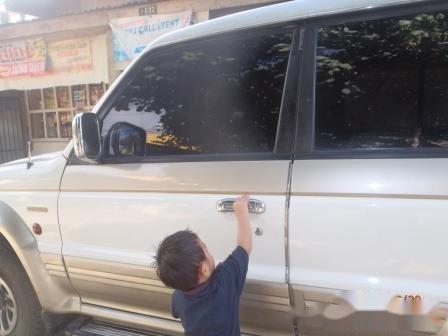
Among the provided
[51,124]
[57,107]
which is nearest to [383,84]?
[57,107]

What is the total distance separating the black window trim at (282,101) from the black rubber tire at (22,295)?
105 centimetres

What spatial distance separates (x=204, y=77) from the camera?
94.5 inches

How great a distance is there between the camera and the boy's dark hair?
181 centimetres

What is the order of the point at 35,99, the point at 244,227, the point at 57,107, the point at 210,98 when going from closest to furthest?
the point at 244,227 → the point at 210,98 → the point at 57,107 → the point at 35,99

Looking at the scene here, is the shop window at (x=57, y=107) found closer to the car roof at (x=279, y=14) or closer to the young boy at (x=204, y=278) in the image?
the car roof at (x=279, y=14)

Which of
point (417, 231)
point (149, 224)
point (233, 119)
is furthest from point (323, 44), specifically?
→ point (149, 224)

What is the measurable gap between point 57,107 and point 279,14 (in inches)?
403

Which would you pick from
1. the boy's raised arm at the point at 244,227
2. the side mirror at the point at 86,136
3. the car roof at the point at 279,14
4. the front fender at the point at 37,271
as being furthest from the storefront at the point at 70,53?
the boy's raised arm at the point at 244,227

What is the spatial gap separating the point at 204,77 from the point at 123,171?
25.6 inches

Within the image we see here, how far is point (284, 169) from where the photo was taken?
2.01 meters

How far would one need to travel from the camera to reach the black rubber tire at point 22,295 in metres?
2.96

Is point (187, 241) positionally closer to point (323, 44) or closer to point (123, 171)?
point (123, 171)

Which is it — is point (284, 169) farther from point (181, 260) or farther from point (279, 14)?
point (279, 14)

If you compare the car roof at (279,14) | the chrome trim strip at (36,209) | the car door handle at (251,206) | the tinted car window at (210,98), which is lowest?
the chrome trim strip at (36,209)
